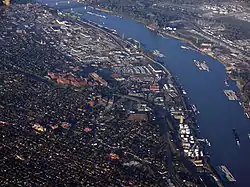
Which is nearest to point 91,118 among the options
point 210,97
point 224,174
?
point 224,174

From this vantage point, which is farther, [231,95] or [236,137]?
[231,95]

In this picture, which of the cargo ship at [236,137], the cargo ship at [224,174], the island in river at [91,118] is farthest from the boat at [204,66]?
the cargo ship at [224,174]

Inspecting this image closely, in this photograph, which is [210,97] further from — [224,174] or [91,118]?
[224,174]

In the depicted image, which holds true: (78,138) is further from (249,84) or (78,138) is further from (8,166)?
(249,84)

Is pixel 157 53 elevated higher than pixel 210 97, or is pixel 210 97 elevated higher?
pixel 157 53

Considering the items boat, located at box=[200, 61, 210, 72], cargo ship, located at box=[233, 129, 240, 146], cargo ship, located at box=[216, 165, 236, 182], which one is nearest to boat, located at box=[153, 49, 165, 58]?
boat, located at box=[200, 61, 210, 72]

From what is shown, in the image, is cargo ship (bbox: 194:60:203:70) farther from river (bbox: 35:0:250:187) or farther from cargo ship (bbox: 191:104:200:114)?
cargo ship (bbox: 191:104:200:114)
